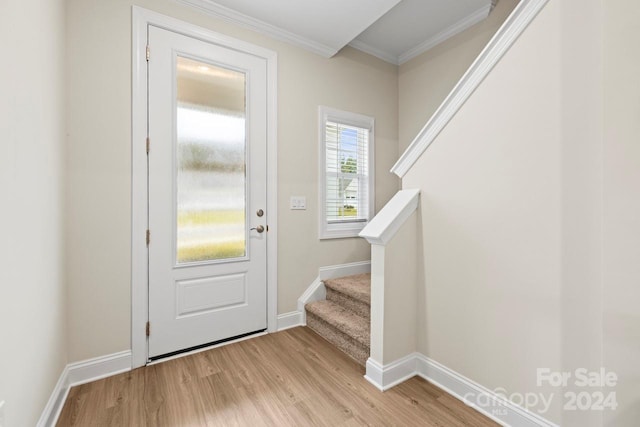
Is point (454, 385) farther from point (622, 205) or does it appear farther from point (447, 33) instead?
point (447, 33)

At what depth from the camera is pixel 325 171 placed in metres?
2.81

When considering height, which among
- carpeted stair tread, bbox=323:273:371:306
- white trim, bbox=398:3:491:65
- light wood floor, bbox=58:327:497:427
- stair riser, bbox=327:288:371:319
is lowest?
Result: light wood floor, bbox=58:327:497:427

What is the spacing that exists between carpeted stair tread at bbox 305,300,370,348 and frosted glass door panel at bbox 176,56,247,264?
0.83m

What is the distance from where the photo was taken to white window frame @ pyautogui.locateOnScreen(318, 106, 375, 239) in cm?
277

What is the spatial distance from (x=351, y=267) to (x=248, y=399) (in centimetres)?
163

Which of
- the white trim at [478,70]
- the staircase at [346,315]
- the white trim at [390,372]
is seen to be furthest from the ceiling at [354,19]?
the white trim at [390,372]

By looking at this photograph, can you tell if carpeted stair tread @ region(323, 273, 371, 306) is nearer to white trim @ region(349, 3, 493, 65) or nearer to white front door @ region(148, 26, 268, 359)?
white front door @ region(148, 26, 268, 359)

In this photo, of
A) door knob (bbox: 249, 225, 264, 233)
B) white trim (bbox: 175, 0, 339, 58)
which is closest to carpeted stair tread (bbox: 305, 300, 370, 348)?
door knob (bbox: 249, 225, 264, 233)

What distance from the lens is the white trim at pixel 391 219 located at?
1.69m

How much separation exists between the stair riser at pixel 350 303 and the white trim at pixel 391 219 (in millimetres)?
790

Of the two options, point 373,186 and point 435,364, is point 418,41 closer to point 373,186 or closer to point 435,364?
point 373,186

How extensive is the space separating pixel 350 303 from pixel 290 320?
→ 58cm

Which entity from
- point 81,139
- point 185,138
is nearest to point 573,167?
point 185,138

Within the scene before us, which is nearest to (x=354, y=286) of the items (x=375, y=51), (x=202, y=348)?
(x=202, y=348)
